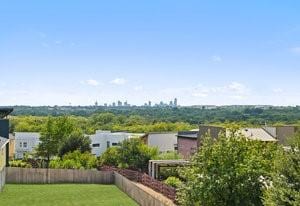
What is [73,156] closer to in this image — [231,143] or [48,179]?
[48,179]

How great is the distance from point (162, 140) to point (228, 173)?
59092 millimetres

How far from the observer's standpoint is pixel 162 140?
7906 cm

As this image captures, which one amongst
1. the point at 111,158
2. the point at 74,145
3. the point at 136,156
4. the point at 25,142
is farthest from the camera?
→ the point at 25,142

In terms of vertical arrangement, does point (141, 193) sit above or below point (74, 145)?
below

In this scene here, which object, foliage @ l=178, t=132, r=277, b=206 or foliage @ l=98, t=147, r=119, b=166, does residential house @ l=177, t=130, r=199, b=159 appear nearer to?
foliage @ l=98, t=147, r=119, b=166

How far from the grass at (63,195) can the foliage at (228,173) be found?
43.3ft

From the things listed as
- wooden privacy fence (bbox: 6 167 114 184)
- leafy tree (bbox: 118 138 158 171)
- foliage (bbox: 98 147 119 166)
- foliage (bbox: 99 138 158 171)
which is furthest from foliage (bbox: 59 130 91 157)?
wooden privacy fence (bbox: 6 167 114 184)

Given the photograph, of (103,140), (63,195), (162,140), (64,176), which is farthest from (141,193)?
(103,140)

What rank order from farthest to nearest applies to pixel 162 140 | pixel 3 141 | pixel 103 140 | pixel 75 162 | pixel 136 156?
pixel 103 140 → pixel 162 140 → pixel 136 156 → pixel 75 162 → pixel 3 141

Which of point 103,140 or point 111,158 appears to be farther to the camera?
point 103,140

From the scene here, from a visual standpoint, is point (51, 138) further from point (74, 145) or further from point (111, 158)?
point (111, 158)

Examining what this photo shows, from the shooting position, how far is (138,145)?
177ft

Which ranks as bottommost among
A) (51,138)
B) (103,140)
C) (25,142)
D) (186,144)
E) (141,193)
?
(141,193)

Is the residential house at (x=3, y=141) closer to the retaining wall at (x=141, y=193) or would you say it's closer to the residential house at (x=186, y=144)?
the retaining wall at (x=141, y=193)
